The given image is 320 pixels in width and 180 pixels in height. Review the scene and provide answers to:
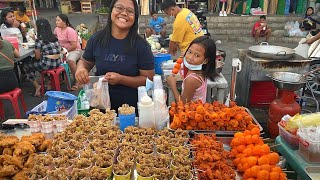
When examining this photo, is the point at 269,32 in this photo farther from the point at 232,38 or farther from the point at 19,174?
the point at 19,174

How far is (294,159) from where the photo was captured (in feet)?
7.36

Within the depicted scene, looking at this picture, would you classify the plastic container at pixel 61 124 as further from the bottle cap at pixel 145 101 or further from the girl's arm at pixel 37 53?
the girl's arm at pixel 37 53

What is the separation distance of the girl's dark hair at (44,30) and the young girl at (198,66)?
411 cm

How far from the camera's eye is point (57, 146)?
1.95m

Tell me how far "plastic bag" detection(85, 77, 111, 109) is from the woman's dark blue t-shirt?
187mm

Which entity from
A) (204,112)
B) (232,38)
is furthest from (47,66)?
(232,38)

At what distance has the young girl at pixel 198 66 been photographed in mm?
2833

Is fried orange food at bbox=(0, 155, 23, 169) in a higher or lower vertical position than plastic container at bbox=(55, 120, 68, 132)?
lower

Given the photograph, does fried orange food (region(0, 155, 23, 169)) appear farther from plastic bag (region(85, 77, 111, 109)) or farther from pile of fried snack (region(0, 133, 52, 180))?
plastic bag (region(85, 77, 111, 109))

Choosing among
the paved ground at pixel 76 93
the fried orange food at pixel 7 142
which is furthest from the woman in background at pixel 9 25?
the fried orange food at pixel 7 142

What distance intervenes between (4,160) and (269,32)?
1144cm

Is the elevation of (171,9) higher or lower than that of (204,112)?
higher

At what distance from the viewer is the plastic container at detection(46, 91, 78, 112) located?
2.71 metres

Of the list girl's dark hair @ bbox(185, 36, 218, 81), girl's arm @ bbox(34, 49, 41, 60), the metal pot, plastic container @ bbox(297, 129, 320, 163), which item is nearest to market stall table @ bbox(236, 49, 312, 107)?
the metal pot
